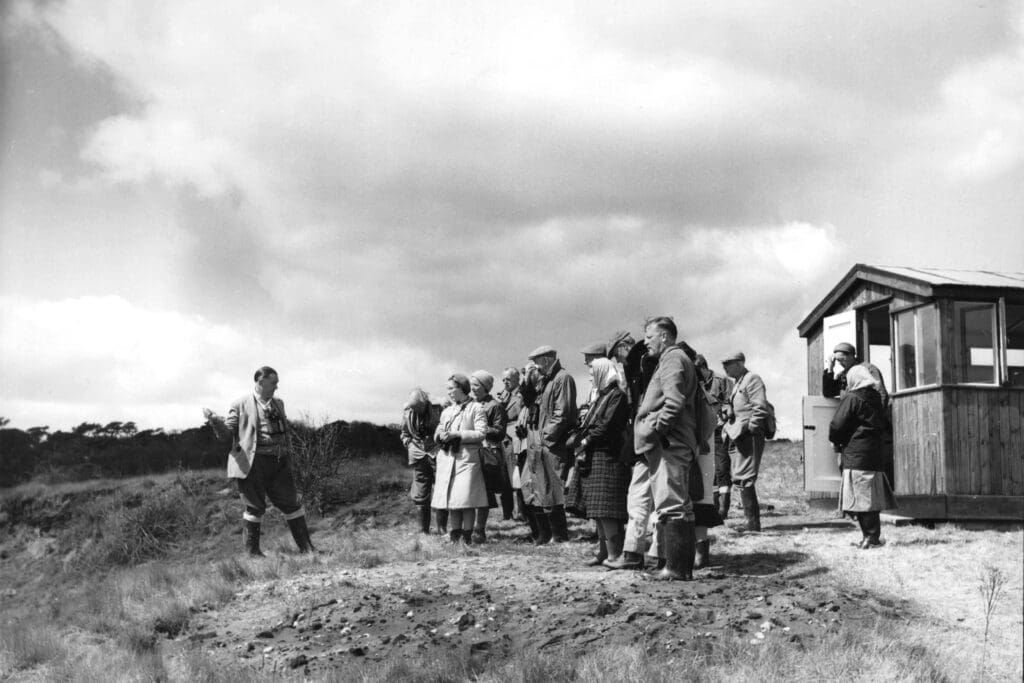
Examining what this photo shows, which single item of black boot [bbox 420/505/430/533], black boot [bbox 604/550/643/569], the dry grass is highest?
black boot [bbox 420/505/430/533]

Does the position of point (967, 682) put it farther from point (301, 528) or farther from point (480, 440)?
point (301, 528)

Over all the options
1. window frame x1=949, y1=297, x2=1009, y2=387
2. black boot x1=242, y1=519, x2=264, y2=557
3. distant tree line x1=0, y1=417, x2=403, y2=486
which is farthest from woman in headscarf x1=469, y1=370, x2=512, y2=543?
distant tree line x1=0, y1=417, x2=403, y2=486

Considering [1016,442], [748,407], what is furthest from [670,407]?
[1016,442]

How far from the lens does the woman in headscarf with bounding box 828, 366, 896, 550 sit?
932cm

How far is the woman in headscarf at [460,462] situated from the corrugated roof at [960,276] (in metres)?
5.57

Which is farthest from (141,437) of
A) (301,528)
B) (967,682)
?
(967,682)

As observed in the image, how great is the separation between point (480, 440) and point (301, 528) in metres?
2.03

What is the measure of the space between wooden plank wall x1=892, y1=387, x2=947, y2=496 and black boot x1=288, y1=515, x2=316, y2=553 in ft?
22.7

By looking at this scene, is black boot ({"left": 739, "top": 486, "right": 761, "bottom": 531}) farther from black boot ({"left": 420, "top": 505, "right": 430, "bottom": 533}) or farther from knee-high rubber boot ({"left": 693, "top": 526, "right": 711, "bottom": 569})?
black boot ({"left": 420, "top": 505, "right": 430, "bottom": 533})

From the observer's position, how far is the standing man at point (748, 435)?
10789 mm

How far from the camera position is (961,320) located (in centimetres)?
1230

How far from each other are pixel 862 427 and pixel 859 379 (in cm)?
43

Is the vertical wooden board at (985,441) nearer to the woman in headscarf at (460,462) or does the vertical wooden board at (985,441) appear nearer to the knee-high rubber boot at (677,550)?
the woman in headscarf at (460,462)

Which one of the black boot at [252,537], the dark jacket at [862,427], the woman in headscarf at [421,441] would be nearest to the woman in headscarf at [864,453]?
the dark jacket at [862,427]
